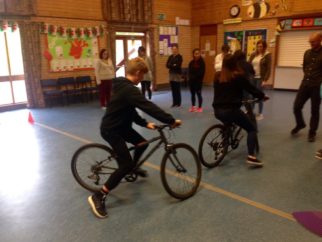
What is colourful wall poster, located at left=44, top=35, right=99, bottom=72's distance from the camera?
780 centimetres

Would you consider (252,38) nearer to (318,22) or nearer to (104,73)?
(318,22)

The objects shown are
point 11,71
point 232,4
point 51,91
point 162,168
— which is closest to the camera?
point 162,168

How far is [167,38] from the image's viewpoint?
1070 centimetres

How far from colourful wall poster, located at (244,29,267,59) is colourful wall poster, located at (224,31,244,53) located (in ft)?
0.60

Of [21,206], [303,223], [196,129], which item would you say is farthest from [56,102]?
[303,223]

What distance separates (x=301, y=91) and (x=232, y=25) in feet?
21.3

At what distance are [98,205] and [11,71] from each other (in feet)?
21.2

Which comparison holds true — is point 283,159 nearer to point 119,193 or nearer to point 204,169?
point 204,169

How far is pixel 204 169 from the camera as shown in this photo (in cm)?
352

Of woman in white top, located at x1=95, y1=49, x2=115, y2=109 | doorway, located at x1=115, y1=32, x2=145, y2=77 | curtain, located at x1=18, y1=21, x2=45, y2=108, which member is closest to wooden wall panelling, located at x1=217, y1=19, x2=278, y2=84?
doorway, located at x1=115, y1=32, x2=145, y2=77

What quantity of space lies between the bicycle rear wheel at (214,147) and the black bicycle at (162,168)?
0.45 metres

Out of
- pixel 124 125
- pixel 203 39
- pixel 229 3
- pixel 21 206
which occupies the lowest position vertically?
pixel 21 206

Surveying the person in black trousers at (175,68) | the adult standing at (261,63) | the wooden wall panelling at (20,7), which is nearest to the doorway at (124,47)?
the wooden wall panelling at (20,7)

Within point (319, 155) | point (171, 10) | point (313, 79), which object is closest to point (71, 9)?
point (171, 10)
